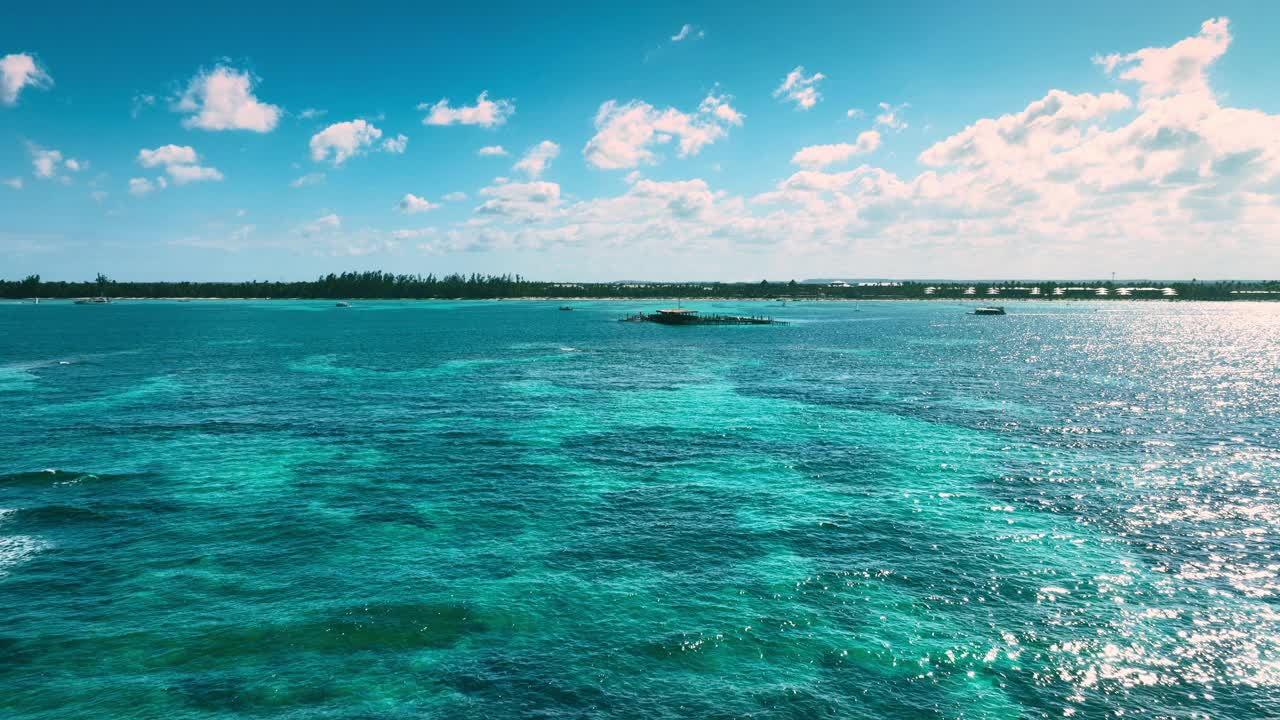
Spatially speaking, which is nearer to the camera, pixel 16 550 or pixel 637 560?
pixel 637 560

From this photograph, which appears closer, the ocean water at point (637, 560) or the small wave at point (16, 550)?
the ocean water at point (637, 560)

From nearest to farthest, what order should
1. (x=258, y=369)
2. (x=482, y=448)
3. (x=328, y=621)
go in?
(x=328, y=621) < (x=482, y=448) < (x=258, y=369)

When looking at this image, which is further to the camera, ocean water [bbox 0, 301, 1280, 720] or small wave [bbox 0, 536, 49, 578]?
small wave [bbox 0, 536, 49, 578]

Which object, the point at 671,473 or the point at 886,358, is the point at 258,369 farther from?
the point at 886,358

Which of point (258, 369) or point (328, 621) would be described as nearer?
point (328, 621)

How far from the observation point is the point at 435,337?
197500 mm

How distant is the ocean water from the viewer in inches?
1131

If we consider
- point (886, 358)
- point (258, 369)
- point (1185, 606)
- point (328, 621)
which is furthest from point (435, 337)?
point (1185, 606)

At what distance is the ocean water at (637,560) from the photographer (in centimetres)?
2872

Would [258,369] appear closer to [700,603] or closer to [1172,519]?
[700,603]

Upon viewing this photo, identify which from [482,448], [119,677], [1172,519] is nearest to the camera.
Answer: [119,677]

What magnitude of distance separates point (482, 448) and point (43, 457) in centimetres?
3995

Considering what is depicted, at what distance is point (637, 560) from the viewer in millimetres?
40562

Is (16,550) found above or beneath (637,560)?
above
